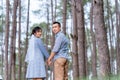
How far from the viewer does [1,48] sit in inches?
1480

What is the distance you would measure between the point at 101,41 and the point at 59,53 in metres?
0.98

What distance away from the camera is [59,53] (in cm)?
557

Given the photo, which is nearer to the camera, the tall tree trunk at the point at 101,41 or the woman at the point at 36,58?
the woman at the point at 36,58

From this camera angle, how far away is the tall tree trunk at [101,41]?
19.6 ft

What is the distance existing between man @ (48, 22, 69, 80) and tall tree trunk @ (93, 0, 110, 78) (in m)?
0.76

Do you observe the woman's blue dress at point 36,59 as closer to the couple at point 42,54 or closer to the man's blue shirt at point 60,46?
the couple at point 42,54

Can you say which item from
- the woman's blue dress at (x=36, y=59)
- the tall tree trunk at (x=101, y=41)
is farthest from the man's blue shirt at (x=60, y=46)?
the tall tree trunk at (x=101, y=41)

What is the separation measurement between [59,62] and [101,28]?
117 cm

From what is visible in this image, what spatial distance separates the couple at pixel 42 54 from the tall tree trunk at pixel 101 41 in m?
0.79

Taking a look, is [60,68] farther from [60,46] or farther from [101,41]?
[101,41]

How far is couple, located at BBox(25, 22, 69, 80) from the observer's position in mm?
5496

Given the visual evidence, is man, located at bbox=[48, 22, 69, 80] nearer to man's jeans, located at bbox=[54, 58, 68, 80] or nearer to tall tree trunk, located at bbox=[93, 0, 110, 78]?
man's jeans, located at bbox=[54, 58, 68, 80]

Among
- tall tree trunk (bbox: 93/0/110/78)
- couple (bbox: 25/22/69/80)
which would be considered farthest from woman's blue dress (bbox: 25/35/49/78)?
tall tree trunk (bbox: 93/0/110/78)

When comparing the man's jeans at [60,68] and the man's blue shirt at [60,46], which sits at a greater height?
the man's blue shirt at [60,46]
